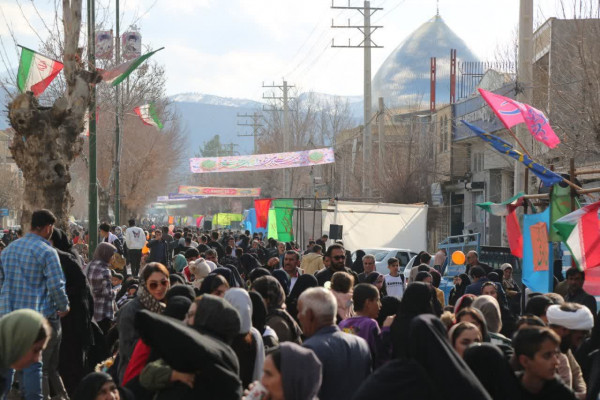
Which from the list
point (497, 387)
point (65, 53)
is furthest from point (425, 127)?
point (497, 387)

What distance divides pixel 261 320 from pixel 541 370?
2316 millimetres

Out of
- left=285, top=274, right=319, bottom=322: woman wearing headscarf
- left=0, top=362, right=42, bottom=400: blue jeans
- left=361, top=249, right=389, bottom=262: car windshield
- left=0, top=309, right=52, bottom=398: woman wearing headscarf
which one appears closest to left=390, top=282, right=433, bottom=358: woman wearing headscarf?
left=0, top=309, right=52, bottom=398: woman wearing headscarf

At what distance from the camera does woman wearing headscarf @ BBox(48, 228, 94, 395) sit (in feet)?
28.1

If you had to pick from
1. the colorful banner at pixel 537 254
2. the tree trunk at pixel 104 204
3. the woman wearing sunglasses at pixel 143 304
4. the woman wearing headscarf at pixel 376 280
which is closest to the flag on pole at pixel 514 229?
the colorful banner at pixel 537 254

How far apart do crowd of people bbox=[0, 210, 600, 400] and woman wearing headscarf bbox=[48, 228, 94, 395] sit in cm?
1

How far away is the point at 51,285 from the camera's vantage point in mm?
7762

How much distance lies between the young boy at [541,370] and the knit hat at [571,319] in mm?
1510

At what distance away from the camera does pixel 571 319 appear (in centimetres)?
625

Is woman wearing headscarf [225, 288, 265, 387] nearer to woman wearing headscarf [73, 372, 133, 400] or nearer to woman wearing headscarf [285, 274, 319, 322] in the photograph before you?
woman wearing headscarf [73, 372, 133, 400]

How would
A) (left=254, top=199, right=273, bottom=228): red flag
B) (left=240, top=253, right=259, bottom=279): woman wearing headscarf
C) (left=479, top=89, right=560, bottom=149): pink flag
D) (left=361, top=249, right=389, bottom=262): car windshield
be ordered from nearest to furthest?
(left=479, top=89, right=560, bottom=149): pink flag < (left=240, top=253, right=259, bottom=279): woman wearing headscarf < (left=361, top=249, right=389, bottom=262): car windshield < (left=254, top=199, right=273, bottom=228): red flag

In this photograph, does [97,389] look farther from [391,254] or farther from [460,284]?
[391,254]

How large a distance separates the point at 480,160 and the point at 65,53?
28074mm

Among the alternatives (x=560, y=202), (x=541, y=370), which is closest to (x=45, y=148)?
(x=560, y=202)

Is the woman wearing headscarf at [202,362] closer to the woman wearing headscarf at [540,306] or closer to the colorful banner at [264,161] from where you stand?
the woman wearing headscarf at [540,306]
